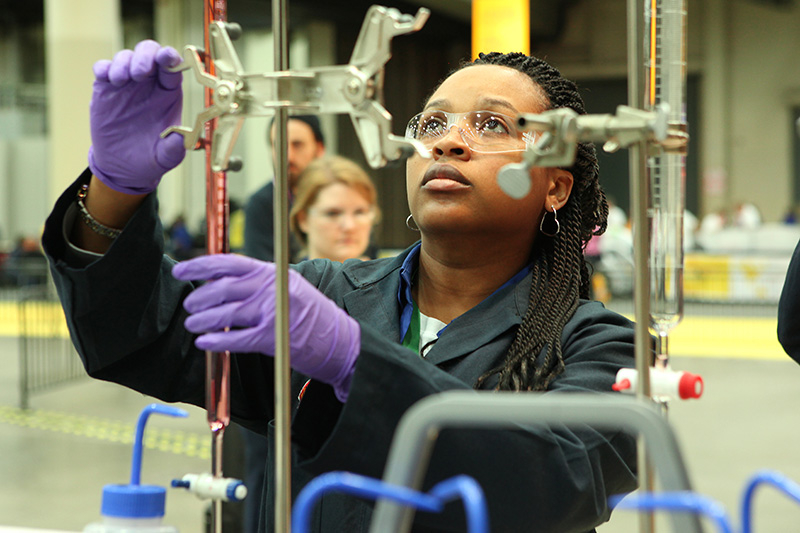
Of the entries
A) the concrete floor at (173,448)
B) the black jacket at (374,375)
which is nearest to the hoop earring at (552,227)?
the black jacket at (374,375)

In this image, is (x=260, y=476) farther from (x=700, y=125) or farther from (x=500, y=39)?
(x=700, y=125)

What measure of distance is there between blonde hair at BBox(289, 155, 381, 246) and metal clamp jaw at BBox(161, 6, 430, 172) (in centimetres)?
238

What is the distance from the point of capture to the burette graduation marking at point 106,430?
18.4 ft

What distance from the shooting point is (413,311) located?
1434 millimetres

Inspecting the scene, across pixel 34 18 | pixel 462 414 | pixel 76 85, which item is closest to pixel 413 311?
pixel 462 414

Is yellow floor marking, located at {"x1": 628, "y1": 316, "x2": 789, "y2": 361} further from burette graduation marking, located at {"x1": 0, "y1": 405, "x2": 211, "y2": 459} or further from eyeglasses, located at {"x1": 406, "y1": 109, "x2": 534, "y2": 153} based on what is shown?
eyeglasses, located at {"x1": 406, "y1": 109, "x2": 534, "y2": 153}

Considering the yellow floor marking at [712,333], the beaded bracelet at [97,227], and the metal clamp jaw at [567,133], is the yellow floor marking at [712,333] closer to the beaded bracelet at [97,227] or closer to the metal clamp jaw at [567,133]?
the beaded bracelet at [97,227]

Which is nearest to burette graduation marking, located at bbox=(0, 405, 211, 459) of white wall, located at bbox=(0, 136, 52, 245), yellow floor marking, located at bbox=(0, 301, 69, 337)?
yellow floor marking, located at bbox=(0, 301, 69, 337)

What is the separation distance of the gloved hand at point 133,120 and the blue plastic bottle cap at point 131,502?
381 mm

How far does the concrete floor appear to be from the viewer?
4.29 m

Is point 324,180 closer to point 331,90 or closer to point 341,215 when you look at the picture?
point 341,215

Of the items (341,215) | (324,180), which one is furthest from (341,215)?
(324,180)

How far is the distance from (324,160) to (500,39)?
12.5 ft

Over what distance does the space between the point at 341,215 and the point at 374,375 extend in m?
2.30
